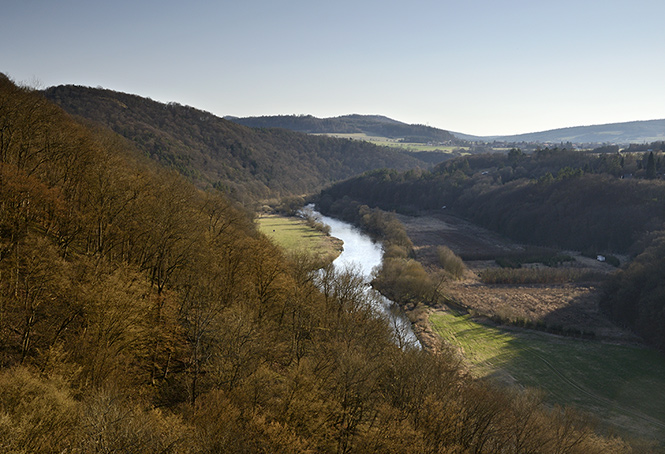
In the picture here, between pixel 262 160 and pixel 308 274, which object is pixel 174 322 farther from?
pixel 262 160

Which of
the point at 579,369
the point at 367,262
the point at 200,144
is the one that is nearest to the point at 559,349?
the point at 579,369

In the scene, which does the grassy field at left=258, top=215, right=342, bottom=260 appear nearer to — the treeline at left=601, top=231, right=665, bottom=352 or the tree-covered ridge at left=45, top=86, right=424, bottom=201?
the tree-covered ridge at left=45, top=86, right=424, bottom=201

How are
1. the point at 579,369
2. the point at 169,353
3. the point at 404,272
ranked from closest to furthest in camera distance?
the point at 169,353 < the point at 579,369 < the point at 404,272

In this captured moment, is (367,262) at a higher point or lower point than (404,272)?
lower

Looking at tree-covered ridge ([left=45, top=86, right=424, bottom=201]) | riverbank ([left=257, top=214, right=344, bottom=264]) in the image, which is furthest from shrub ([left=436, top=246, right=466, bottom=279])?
tree-covered ridge ([left=45, top=86, right=424, bottom=201])

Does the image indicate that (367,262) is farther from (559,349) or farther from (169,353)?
(169,353)

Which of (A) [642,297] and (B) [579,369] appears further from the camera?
(A) [642,297]

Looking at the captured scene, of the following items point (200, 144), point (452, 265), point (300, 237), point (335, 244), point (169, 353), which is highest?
point (200, 144)

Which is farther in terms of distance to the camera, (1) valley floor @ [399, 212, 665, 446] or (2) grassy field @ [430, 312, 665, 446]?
(1) valley floor @ [399, 212, 665, 446]
